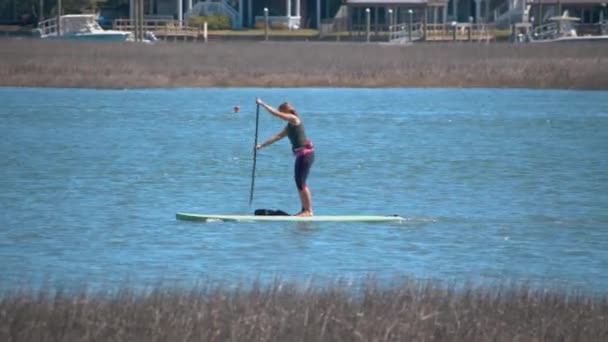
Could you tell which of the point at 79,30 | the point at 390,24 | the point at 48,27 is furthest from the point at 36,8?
the point at 390,24

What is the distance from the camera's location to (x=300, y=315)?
35.5ft

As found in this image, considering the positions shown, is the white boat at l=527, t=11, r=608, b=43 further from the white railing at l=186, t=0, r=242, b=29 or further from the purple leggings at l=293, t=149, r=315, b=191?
the purple leggings at l=293, t=149, r=315, b=191

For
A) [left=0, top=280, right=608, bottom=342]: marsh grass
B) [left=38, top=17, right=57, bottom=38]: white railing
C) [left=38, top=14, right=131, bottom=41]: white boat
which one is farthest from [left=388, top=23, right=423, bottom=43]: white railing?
[left=0, top=280, right=608, bottom=342]: marsh grass

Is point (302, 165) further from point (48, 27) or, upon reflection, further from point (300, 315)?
point (48, 27)

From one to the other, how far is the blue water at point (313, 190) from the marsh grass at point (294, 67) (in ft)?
13.5

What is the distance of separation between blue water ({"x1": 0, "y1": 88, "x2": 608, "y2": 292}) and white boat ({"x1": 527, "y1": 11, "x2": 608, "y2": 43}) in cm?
2587

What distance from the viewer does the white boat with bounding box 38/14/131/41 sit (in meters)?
73.0

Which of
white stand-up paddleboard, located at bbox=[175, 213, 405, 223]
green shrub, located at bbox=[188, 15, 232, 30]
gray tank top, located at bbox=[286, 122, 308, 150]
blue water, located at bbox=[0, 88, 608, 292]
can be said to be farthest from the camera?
green shrub, located at bbox=[188, 15, 232, 30]

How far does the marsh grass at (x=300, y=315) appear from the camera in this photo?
33.7 ft

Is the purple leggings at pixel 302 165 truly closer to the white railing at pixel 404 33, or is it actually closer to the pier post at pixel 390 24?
the white railing at pixel 404 33

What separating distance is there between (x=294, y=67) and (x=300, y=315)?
140ft

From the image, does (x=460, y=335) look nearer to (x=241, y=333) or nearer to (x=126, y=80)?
(x=241, y=333)

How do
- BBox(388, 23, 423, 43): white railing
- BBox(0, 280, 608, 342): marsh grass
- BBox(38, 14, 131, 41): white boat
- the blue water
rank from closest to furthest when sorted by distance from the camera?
BBox(0, 280, 608, 342): marsh grass, the blue water, BBox(38, 14, 131, 41): white boat, BBox(388, 23, 423, 43): white railing

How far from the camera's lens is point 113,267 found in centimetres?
1512
